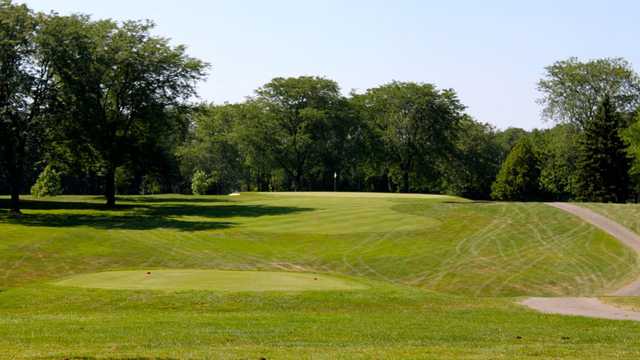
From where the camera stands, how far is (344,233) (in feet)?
128

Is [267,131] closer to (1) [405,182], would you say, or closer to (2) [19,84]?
(1) [405,182]

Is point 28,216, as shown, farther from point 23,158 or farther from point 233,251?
point 233,251

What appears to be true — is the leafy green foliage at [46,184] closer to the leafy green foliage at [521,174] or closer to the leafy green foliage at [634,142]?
the leafy green foliage at [521,174]

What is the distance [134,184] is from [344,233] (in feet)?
256

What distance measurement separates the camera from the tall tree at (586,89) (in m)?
82.6

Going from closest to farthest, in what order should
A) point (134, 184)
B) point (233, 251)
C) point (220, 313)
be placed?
point (220, 313)
point (233, 251)
point (134, 184)

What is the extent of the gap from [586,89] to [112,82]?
5541 centimetres

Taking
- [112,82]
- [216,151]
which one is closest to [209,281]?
[112,82]

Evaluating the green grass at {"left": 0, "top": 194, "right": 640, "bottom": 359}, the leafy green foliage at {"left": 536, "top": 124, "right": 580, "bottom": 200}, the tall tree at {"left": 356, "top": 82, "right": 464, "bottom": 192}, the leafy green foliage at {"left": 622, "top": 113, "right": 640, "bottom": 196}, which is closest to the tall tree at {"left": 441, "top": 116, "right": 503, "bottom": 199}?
the tall tree at {"left": 356, "top": 82, "right": 464, "bottom": 192}

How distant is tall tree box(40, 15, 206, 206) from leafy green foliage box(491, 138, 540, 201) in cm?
5426

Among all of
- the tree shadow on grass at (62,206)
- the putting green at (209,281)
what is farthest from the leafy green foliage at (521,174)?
the putting green at (209,281)

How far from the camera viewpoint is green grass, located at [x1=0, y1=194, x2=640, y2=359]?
13.2 m

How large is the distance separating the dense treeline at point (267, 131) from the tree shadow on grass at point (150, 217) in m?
3.95

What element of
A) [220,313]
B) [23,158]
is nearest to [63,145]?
[23,158]
